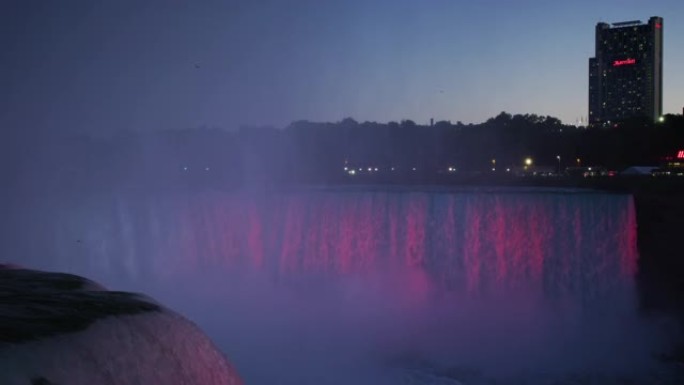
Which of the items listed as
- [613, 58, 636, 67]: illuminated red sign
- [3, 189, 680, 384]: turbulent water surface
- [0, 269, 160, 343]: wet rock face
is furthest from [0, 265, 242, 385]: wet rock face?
[613, 58, 636, 67]: illuminated red sign

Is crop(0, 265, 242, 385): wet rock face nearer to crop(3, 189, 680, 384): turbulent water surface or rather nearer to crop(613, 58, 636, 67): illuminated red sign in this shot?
crop(3, 189, 680, 384): turbulent water surface

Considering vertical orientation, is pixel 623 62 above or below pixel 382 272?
above

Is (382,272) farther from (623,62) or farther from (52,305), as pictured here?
(623,62)

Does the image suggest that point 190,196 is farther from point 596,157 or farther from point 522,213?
point 596,157

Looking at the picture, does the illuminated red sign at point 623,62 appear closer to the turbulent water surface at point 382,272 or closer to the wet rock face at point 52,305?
the turbulent water surface at point 382,272

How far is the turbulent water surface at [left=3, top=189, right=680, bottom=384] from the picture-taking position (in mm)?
12844

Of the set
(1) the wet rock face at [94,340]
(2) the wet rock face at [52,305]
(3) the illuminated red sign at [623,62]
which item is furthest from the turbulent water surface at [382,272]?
(3) the illuminated red sign at [623,62]

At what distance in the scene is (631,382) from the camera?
12070 millimetres

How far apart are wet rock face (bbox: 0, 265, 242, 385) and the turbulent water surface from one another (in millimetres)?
9512

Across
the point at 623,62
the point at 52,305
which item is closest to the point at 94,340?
the point at 52,305

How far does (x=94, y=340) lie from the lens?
1680mm

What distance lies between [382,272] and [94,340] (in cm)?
1568

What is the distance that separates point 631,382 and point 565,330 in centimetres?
294

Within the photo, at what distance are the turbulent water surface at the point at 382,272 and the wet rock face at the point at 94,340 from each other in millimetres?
9512
